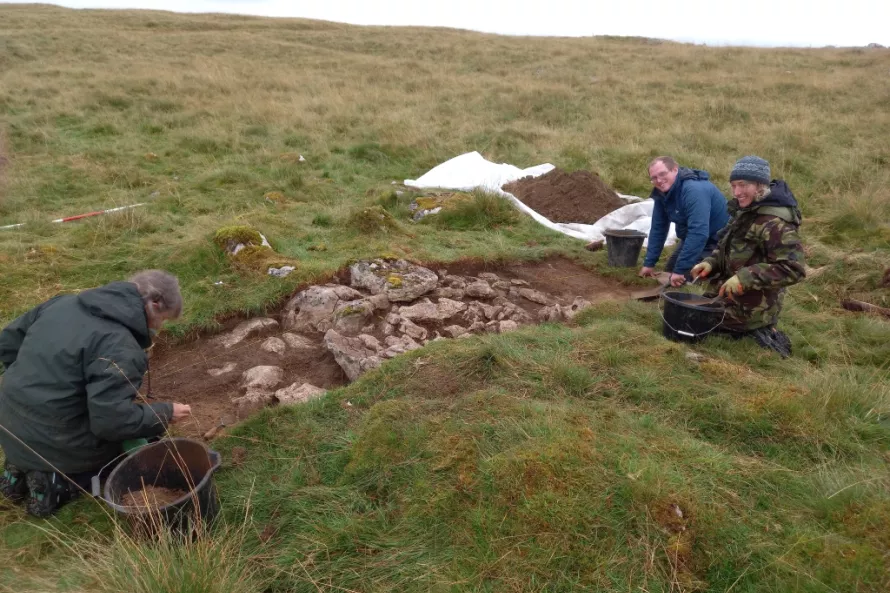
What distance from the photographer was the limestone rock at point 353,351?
417 cm

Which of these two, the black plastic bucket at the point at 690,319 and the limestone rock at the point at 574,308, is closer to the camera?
the black plastic bucket at the point at 690,319

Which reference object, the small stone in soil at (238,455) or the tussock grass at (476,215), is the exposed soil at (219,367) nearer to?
the small stone in soil at (238,455)

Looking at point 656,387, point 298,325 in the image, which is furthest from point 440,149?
point 656,387

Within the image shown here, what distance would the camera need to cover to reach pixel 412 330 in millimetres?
4859

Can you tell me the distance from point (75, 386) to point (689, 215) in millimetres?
5072

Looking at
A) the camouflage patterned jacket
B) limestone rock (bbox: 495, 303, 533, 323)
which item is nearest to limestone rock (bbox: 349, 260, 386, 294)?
limestone rock (bbox: 495, 303, 533, 323)

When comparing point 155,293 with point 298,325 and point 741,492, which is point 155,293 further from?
point 741,492

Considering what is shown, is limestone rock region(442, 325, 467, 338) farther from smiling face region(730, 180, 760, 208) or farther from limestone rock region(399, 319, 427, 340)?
smiling face region(730, 180, 760, 208)

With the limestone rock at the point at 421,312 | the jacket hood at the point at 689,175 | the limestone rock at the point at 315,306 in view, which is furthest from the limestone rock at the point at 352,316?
the jacket hood at the point at 689,175

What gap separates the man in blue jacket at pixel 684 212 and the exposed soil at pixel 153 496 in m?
4.24

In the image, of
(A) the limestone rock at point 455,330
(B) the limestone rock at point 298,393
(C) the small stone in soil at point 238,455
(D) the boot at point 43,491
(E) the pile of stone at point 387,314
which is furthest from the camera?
(A) the limestone rock at point 455,330

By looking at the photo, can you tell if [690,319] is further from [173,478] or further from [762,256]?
[173,478]

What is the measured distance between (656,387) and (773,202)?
69.8 inches

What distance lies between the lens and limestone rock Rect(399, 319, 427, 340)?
4805mm
